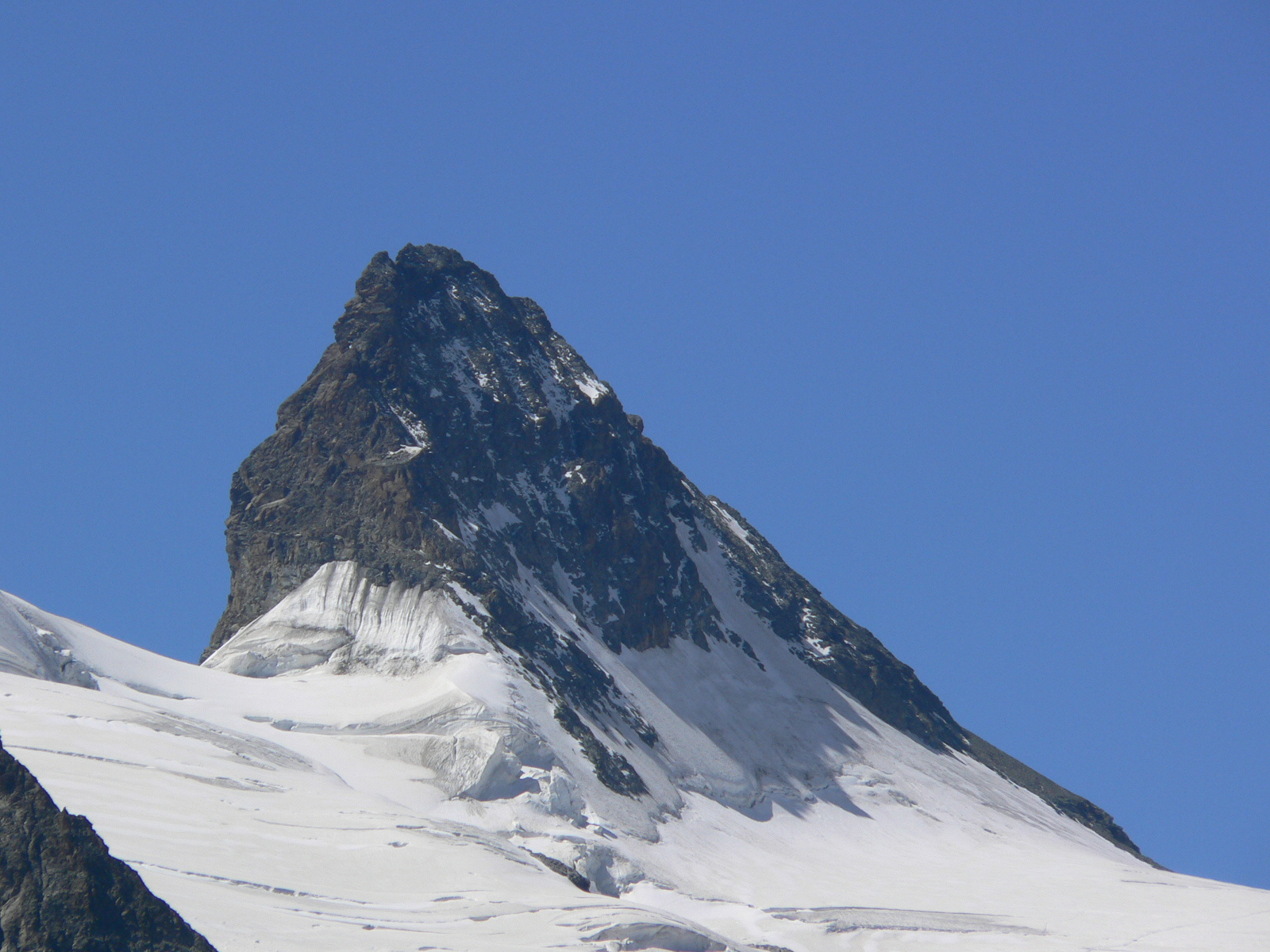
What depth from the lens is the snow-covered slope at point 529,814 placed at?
55906 mm

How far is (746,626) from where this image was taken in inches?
4865

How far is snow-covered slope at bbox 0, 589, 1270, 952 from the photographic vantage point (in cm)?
5591

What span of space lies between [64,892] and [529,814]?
44.4 metres

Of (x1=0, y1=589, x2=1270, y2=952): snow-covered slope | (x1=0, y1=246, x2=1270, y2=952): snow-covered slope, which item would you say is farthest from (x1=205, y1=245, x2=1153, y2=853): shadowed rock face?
(x1=0, y1=589, x2=1270, y2=952): snow-covered slope

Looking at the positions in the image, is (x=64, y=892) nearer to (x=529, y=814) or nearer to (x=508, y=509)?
(x=529, y=814)

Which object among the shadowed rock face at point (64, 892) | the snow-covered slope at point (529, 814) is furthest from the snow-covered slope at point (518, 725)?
the shadowed rock face at point (64, 892)

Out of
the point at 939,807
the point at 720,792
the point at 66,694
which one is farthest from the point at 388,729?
the point at 939,807

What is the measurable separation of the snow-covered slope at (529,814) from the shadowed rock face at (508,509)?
11.2 feet

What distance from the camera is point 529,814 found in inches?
3103

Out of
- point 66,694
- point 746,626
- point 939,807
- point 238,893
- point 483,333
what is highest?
point 483,333

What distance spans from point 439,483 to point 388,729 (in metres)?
29.1

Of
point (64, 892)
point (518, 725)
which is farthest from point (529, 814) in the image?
point (64, 892)

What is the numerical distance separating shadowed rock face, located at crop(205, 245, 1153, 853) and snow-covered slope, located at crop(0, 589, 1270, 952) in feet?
11.2

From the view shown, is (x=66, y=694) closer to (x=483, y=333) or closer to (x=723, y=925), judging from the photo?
→ (x=723, y=925)
